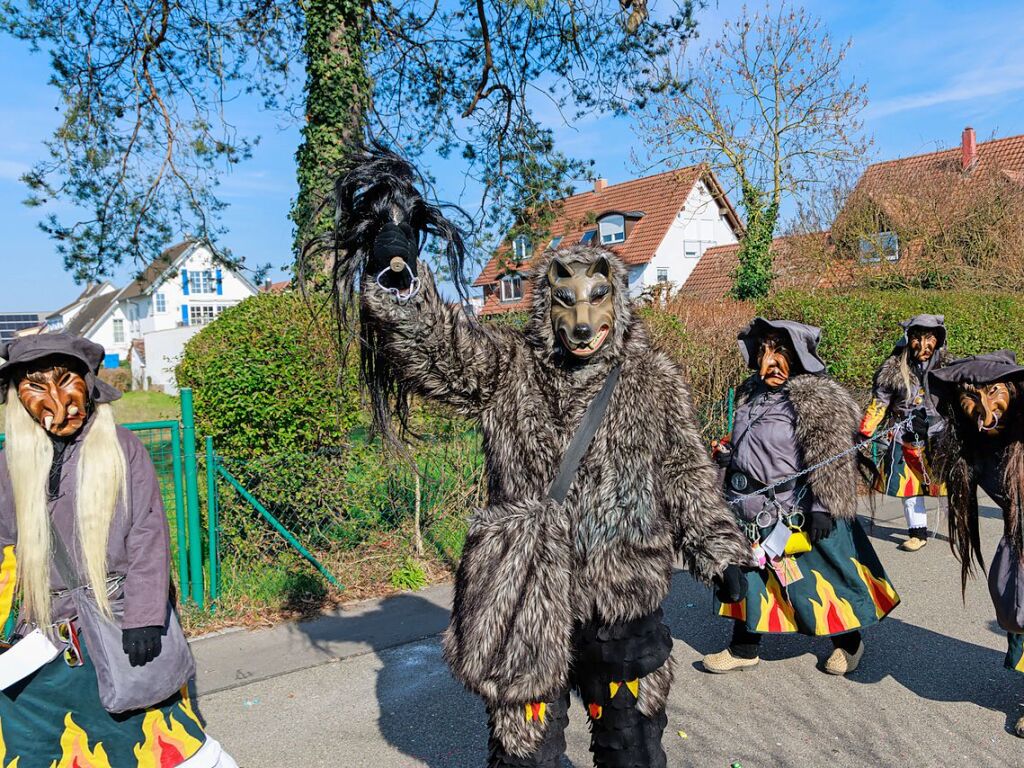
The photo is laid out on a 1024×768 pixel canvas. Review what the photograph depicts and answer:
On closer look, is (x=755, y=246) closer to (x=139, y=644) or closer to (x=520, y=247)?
(x=520, y=247)

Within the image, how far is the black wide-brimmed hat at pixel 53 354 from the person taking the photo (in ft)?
9.12

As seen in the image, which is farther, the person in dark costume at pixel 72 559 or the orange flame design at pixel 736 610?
the orange flame design at pixel 736 610

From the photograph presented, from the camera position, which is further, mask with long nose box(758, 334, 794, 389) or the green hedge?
the green hedge

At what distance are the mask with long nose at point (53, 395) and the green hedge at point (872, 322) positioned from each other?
862 cm

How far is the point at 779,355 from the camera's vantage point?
14.6 ft

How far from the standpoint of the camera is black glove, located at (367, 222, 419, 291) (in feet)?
8.63

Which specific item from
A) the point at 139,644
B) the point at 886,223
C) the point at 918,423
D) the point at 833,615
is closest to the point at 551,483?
the point at 139,644

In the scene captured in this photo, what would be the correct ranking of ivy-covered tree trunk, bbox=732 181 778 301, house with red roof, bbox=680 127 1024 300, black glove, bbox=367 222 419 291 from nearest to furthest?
1. black glove, bbox=367 222 419 291
2. house with red roof, bbox=680 127 1024 300
3. ivy-covered tree trunk, bbox=732 181 778 301

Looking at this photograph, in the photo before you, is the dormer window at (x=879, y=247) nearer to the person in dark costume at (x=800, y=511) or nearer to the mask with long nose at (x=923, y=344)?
the mask with long nose at (x=923, y=344)

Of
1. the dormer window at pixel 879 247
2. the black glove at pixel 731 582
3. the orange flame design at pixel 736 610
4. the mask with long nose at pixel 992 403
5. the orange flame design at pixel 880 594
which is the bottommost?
the orange flame design at pixel 736 610

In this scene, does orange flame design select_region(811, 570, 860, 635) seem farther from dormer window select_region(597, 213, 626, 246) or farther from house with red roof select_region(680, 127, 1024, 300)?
Answer: dormer window select_region(597, 213, 626, 246)

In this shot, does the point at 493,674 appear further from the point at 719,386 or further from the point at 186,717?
the point at 719,386

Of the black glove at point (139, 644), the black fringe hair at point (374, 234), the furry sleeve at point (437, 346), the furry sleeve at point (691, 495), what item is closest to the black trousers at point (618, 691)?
the furry sleeve at point (691, 495)

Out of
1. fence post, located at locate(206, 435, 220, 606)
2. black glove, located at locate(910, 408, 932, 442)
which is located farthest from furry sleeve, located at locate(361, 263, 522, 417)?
black glove, located at locate(910, 408, 932, 442)
